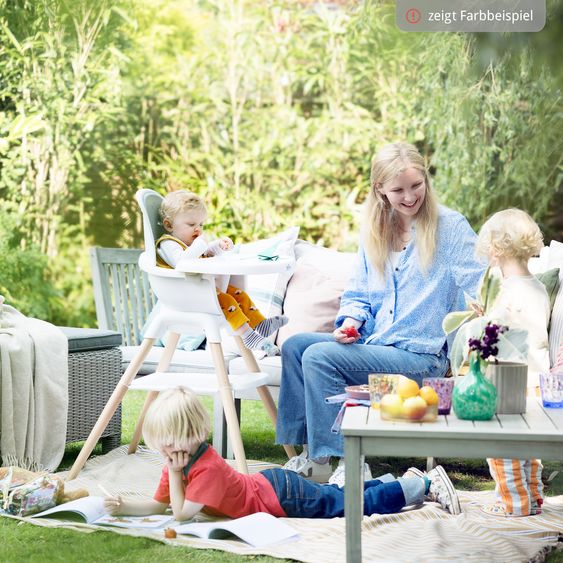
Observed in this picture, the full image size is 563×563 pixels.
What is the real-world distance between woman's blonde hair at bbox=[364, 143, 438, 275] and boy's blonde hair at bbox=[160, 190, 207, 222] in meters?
0.60

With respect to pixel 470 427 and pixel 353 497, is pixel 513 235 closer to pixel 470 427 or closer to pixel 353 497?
pixel 470 427

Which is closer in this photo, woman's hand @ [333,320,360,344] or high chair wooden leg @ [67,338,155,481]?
woman's hand @ [333,320,360,344]

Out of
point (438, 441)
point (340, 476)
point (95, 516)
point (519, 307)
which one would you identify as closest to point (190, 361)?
point (340, 476)

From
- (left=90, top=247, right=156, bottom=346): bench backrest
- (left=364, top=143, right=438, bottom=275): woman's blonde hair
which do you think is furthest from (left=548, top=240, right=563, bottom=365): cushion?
(left=90, top=247, right=156, bottom=346): bench backrest

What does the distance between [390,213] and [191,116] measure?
151 inches

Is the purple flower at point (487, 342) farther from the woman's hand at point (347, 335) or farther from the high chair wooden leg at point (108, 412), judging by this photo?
the high chair wooden leg at point (108, 412)

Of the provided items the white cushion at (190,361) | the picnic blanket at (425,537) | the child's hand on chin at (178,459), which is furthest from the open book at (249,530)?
the white cushion at (190,361)

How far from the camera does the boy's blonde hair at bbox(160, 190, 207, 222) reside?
345 centimetres

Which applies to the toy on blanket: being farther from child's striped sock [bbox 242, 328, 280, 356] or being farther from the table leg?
the table leg

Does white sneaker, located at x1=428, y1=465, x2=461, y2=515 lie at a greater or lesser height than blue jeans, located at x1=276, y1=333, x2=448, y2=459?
lesser

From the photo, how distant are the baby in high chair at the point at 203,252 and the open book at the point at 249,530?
807 mm

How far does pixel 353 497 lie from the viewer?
229 cm

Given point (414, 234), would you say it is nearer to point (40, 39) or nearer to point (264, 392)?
point (264, 392)

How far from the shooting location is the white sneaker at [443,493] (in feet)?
9.86
